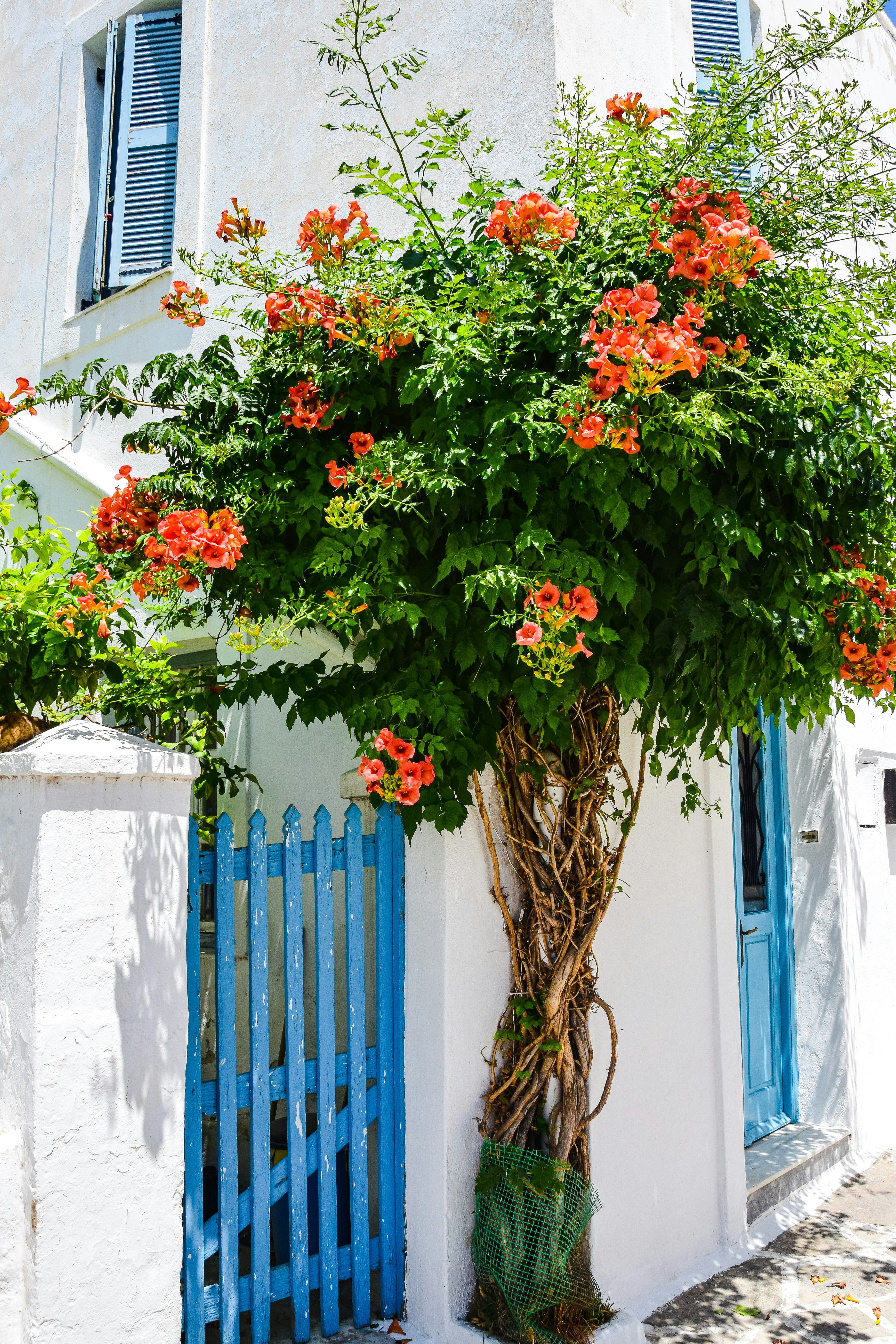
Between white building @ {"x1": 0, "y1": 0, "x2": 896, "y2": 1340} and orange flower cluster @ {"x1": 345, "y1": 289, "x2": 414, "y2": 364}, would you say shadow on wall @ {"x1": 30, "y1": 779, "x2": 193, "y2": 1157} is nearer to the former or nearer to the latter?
white building @ {"x1": 0, "y1": 0, "x2": 896, "y2": 1340}

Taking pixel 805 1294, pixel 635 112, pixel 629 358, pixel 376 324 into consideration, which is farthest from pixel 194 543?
pixel 805 1294

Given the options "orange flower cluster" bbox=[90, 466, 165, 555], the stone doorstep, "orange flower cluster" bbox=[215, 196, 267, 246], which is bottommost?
the stone doorstep

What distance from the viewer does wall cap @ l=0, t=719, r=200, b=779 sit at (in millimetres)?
2600

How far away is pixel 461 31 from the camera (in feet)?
16.0

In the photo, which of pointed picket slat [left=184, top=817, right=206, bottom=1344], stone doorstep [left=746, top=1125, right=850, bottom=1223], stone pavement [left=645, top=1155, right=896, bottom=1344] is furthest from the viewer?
stone doorstep [left=746, top=1125, right=850, bottom=1223]

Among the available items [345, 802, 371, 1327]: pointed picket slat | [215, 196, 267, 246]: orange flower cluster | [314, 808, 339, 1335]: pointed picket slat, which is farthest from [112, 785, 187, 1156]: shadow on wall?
[215, 196, 267, 246]: orange flower cluster

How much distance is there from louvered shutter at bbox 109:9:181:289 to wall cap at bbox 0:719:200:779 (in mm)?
3998

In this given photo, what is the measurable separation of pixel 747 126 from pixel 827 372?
1.82 metres

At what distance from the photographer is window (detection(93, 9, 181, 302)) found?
591cm

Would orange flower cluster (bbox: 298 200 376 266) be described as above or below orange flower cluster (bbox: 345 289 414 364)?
above

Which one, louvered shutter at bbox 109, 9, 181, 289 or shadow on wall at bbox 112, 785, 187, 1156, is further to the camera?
louvered shutter at bbox 109, 9, 181, 289

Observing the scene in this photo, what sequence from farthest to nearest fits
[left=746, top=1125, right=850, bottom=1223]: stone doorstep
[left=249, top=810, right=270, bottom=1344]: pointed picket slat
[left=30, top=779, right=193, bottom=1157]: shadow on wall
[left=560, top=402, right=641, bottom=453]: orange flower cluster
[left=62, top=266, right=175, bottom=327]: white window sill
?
1. [left=62, top=266, right=175, bottom=327]: white window sill
2. [left=746, top=1125, right=850, bottom=1223]: stone doorstep
3. [left=249, top=810, right=270, bottom=1344]: pointed picket slat
4. [left=560, top=402, right=641, bottom=453]: orange flower cluster
5. [left=30, top=779, right=193, bottom=1157]: shadow on wall

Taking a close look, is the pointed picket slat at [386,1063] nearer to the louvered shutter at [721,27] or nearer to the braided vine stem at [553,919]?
the braided vine stem at [553,919]

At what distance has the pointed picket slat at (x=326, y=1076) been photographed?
3355mm
